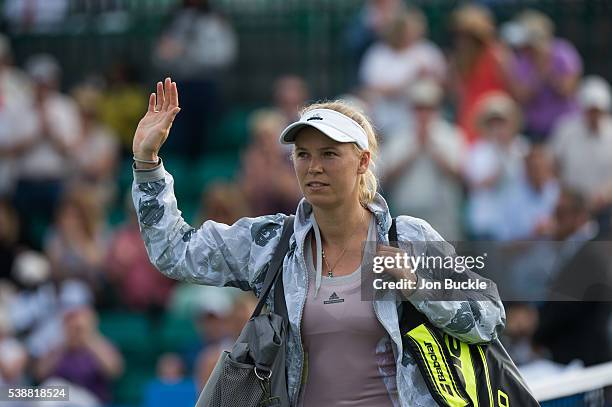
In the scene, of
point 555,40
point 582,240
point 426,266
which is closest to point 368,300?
point 426,266

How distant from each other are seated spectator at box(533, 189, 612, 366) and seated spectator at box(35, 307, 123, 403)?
3.34m

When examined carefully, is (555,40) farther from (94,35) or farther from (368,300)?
(368,300)

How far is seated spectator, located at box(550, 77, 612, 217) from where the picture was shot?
9883 mm

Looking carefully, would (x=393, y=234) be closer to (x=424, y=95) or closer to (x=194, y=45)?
(x=424, y=95)

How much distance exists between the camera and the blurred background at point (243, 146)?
9281mm

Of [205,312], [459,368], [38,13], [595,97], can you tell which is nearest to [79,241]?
[205,312]

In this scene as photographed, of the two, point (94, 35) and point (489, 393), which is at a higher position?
point (94, 35)

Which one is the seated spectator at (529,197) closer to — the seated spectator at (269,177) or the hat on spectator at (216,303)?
the seated spectator at (269,177)

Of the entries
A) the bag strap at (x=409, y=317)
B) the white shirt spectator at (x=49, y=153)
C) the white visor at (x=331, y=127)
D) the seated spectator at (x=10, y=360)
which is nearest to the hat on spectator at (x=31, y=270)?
the seated spectator at (x=10, y=360)

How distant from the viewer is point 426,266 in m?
4.55

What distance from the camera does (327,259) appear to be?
15.1 ft

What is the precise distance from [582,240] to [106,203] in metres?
5.07

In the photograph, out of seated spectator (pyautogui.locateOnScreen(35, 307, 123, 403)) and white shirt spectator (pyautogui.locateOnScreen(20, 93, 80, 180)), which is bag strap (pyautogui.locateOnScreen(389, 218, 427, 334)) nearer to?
seated spectator (pyautogui.locateOnScreen(35, 307, 123, 403))

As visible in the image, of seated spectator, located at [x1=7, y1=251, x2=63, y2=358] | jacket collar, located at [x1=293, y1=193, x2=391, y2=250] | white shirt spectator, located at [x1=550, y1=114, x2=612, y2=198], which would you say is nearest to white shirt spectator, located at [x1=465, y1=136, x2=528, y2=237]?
white shirt spectator, located at [x1=550, y1=114, x2=612, y2=198]
